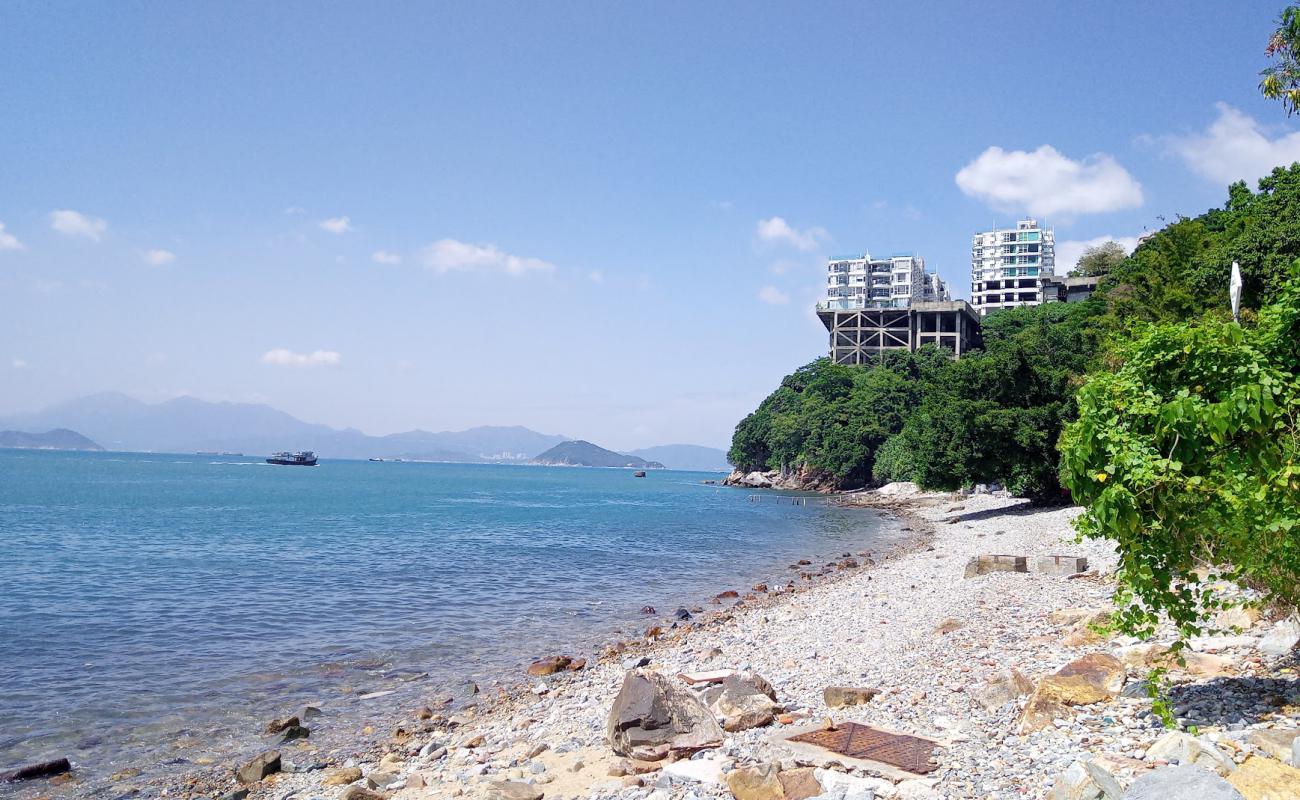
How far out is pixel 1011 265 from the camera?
17075cm

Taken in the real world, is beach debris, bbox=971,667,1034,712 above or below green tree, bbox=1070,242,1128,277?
below

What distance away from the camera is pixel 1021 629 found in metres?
14.7

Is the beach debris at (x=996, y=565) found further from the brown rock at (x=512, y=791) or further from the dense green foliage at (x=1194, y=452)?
the brown rock at (x=512, y=791)

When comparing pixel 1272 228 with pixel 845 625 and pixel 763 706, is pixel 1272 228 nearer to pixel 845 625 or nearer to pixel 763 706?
pixel 845 625

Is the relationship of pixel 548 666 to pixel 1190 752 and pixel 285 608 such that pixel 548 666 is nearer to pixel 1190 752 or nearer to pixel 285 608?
pixel 285 608

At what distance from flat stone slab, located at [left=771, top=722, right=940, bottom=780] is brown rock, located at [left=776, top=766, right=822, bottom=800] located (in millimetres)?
550

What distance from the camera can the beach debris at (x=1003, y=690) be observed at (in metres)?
9.83

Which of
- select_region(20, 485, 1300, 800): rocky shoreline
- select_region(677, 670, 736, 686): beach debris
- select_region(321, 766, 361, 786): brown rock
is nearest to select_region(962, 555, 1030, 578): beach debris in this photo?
select_region(20, 485, 1300, 800): rocky shoreline

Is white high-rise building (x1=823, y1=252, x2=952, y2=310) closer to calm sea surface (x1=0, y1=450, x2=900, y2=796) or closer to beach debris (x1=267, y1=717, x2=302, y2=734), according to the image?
calm sea surface (x1=0, y1=450, x2=900, y2=796)

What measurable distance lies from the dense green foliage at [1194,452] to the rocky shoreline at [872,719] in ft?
4.68

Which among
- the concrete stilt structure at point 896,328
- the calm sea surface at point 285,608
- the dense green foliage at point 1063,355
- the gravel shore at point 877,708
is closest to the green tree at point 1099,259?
the concrete stilt structure at point 896,328

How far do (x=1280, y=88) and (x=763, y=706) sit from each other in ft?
65.4

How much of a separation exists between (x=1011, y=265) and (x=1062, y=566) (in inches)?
6569

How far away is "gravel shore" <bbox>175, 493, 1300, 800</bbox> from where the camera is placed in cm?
783
